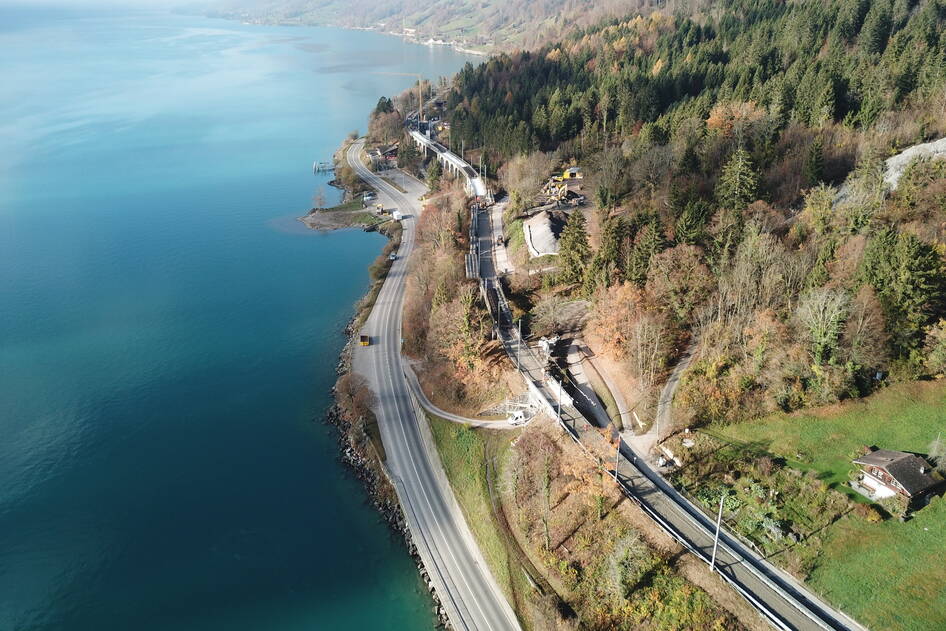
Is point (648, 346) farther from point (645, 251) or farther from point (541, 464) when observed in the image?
point (541, 464)

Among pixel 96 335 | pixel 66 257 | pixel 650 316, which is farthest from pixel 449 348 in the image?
pixel 66 257

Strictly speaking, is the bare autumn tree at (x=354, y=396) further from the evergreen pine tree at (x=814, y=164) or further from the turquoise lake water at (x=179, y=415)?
the evergreen pine tree at (x=814, y=164)

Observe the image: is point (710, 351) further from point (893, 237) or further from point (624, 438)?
point (893, 237)

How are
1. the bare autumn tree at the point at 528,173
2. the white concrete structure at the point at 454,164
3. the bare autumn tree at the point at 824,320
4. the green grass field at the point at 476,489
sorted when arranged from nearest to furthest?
the green grass field at the point at 476,489 < the bare autumn tree at the point at 824,320 < the bare autumn tree at the point at 528,173 < the white concrete structure at the point at 454,164

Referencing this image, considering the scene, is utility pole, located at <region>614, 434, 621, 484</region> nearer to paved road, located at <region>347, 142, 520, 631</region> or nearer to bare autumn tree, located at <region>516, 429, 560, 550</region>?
bare autumn tree, located at <region>516, 429, 560, 550</region>

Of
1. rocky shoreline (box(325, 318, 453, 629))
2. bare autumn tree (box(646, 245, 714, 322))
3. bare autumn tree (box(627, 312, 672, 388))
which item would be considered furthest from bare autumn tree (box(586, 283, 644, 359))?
rocky shoreline (box(325, 318, 453, 629))

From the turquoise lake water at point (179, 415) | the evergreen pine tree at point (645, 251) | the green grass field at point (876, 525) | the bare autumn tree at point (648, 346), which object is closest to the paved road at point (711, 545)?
the green grass field at point (876, 525)
